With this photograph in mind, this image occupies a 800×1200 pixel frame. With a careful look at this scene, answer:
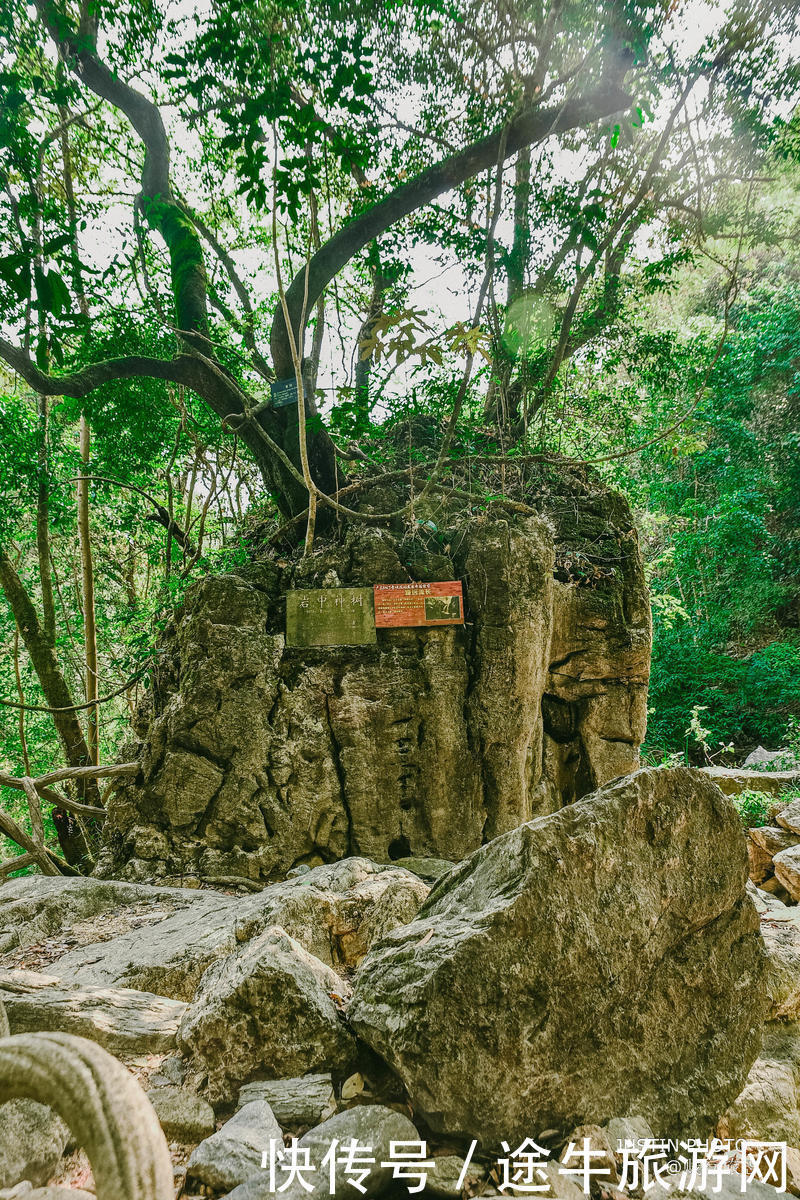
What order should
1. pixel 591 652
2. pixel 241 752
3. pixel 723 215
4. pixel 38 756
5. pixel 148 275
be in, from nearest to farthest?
pixel 241 752, pixel 591 652, pixel 723 215, pixel 148 275, pixel 38 756

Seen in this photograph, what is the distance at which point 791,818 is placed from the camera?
248 inches

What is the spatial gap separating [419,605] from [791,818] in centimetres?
465

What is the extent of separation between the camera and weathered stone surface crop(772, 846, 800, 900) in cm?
509

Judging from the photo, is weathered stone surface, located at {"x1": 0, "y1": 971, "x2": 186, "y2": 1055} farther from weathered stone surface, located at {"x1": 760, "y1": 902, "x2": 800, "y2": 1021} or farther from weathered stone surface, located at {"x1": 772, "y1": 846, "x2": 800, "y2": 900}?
weathered stone surface, located at {"x1": 772, "y1": 846, "x2": 800, "y2": 900}

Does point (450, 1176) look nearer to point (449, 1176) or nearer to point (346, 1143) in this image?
point (449, 1176)

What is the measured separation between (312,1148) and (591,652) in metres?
5.19

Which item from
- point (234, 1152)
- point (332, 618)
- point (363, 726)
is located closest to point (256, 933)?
point (234, 1152)

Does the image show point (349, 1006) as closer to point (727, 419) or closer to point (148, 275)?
point (148, 275)

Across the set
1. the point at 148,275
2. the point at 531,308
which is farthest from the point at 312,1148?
the point at 148,275

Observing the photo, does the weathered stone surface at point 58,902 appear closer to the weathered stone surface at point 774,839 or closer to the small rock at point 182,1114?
the small rock at point 182,1114

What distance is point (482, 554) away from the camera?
587 centimetres

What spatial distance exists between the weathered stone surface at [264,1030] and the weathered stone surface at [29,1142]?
493 mm

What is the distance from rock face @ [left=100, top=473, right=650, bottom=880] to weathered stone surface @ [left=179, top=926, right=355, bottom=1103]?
3052 millimetres

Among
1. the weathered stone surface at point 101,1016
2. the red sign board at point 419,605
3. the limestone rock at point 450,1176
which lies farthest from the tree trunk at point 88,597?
the limestone rock at point 450,1176
